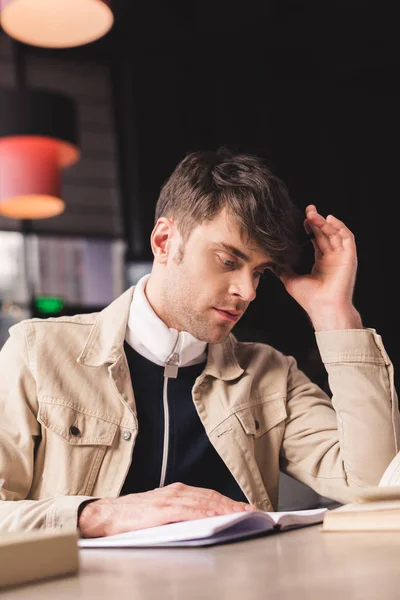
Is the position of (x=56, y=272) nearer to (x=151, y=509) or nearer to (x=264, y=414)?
(x=264, y=414)

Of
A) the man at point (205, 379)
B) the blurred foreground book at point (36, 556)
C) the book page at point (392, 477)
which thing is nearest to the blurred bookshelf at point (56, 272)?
the man at point (205, 379)

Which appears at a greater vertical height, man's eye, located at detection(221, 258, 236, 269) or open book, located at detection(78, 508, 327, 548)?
man's eye, located at detection(221, 258, 236, 269)

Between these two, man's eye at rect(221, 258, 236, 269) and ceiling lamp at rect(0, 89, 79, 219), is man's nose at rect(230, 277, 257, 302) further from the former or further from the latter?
ceiling lamp at rect(0, 89, 79, 219)

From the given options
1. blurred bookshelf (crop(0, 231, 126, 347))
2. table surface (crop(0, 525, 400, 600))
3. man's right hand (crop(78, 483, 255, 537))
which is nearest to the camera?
table surface (crop(0, 525, 400, 600))

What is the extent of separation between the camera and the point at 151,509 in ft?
4.07

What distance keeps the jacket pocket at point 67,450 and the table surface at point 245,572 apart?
0.57m

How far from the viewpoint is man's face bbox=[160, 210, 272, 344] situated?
5.81ft

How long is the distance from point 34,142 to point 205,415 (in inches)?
92.3

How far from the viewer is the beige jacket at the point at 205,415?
5.34 ft

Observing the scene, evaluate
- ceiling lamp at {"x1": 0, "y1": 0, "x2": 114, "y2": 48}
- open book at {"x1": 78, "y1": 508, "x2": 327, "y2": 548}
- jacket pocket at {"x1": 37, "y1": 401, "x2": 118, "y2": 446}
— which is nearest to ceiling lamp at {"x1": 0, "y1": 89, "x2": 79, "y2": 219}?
ceiling lamp at {"x1": 0, "y1": 0, "x2": 114, "y2": 48}

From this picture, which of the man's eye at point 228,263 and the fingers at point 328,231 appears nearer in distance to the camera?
the man's eye at point 228,263

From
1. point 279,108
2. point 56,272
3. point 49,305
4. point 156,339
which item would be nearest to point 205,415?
point 156,339

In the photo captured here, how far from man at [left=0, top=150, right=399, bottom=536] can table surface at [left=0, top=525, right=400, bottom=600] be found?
58 centimetres

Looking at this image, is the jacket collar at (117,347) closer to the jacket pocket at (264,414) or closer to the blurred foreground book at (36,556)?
the jacket pocket at (264,414)
